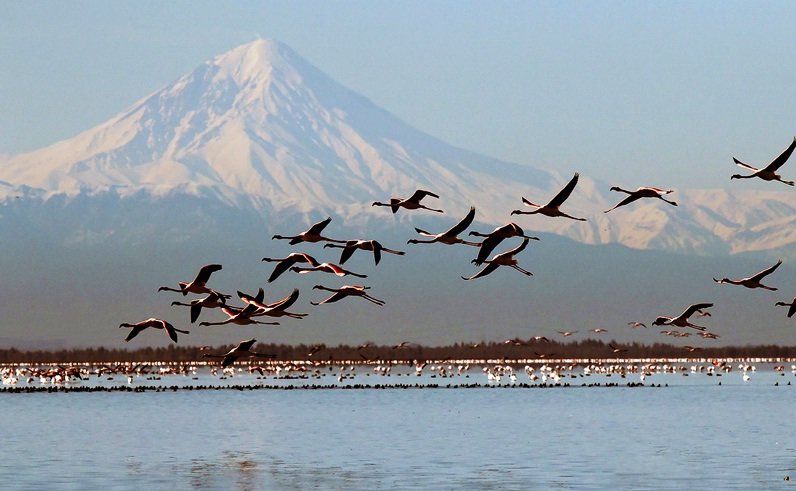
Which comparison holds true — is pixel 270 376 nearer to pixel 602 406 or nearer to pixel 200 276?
pixel 602 406

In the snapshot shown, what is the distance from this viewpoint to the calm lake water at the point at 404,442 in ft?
165

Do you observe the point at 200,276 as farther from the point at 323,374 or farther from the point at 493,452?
the point at 323,374

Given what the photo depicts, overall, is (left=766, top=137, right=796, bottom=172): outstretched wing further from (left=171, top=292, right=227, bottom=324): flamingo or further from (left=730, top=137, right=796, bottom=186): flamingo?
(left=171, top=292, right=227, bottom=324): flamingo

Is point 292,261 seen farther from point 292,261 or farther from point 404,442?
point 404,442

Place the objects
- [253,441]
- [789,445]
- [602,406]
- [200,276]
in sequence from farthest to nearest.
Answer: [602,406] < [253,441] < [789,445] < [200,276]

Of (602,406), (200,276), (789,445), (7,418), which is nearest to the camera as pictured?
(200,276)

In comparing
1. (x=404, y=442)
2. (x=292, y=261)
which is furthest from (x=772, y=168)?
(x=404, y=442)

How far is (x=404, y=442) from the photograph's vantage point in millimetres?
65750

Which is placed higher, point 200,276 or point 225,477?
point 200,276

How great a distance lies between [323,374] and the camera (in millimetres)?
173750

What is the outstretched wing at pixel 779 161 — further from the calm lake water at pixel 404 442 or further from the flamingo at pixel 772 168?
the calm lake water at pixel 404 442

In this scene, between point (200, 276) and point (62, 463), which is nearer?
point (200, 276)

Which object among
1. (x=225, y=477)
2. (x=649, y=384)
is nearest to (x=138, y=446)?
(x=225, y=477)

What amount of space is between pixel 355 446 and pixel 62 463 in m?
13.5
